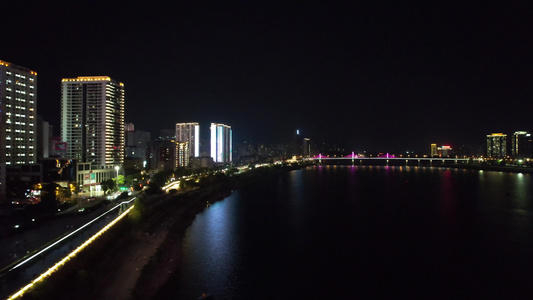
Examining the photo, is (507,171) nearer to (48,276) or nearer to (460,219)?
(460,219)

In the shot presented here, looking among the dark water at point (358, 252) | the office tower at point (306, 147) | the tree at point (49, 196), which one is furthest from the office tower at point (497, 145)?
the tree at point (49, 196)

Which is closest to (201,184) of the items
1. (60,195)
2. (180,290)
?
(60,195)

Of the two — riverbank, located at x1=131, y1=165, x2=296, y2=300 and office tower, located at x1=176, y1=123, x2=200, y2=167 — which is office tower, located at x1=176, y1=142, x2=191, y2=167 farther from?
riverbank, located at x1=131, y1=165, x2=296, y2=300

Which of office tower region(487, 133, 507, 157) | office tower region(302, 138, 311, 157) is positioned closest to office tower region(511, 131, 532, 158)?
office tower region(487, 133, 507, 157)

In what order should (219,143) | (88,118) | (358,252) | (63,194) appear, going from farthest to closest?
1. (219,143)
2. (88,118)
3. (63,194)
4. (358,252)

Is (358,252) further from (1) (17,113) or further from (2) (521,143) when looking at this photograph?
(2) (521,143)

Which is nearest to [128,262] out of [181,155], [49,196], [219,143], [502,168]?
[49,196]

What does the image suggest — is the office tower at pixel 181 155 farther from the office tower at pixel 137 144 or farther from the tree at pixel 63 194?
the tree at pixel 63 194
